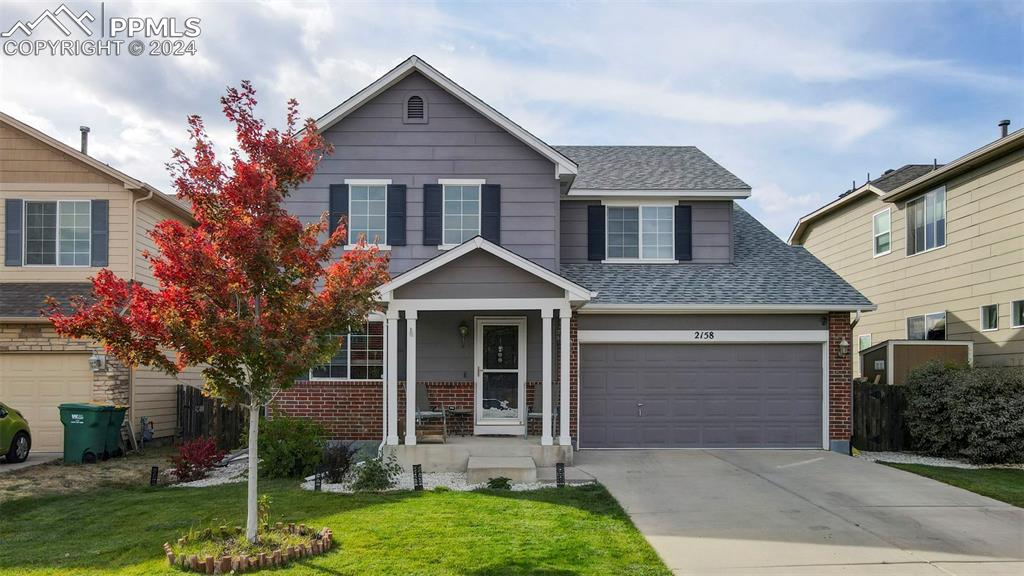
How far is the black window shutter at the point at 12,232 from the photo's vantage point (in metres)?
16.1

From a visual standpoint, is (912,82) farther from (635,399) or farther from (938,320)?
(635,399)

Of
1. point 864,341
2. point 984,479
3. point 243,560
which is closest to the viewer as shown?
point 243,560

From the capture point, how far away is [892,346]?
54.7 ft

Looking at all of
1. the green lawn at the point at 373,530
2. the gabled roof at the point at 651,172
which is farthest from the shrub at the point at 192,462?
the gabled roof at the point at 651,172

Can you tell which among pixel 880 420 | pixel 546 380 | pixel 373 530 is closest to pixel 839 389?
pixel 880 420

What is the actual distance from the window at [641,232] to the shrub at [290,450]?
7.14 meters

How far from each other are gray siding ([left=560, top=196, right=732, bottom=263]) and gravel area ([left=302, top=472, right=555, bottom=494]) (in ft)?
19.0

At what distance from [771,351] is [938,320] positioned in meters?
5.85

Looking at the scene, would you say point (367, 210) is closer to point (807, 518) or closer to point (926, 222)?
point (807, 518)

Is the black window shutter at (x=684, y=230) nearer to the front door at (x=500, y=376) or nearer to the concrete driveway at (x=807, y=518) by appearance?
the front door at (x=500, y=376)

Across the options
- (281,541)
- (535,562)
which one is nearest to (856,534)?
(535,562)

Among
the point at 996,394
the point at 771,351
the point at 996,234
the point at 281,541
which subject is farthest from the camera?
the point at 996,234

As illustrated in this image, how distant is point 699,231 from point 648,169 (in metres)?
1.92

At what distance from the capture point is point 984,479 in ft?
39.9
